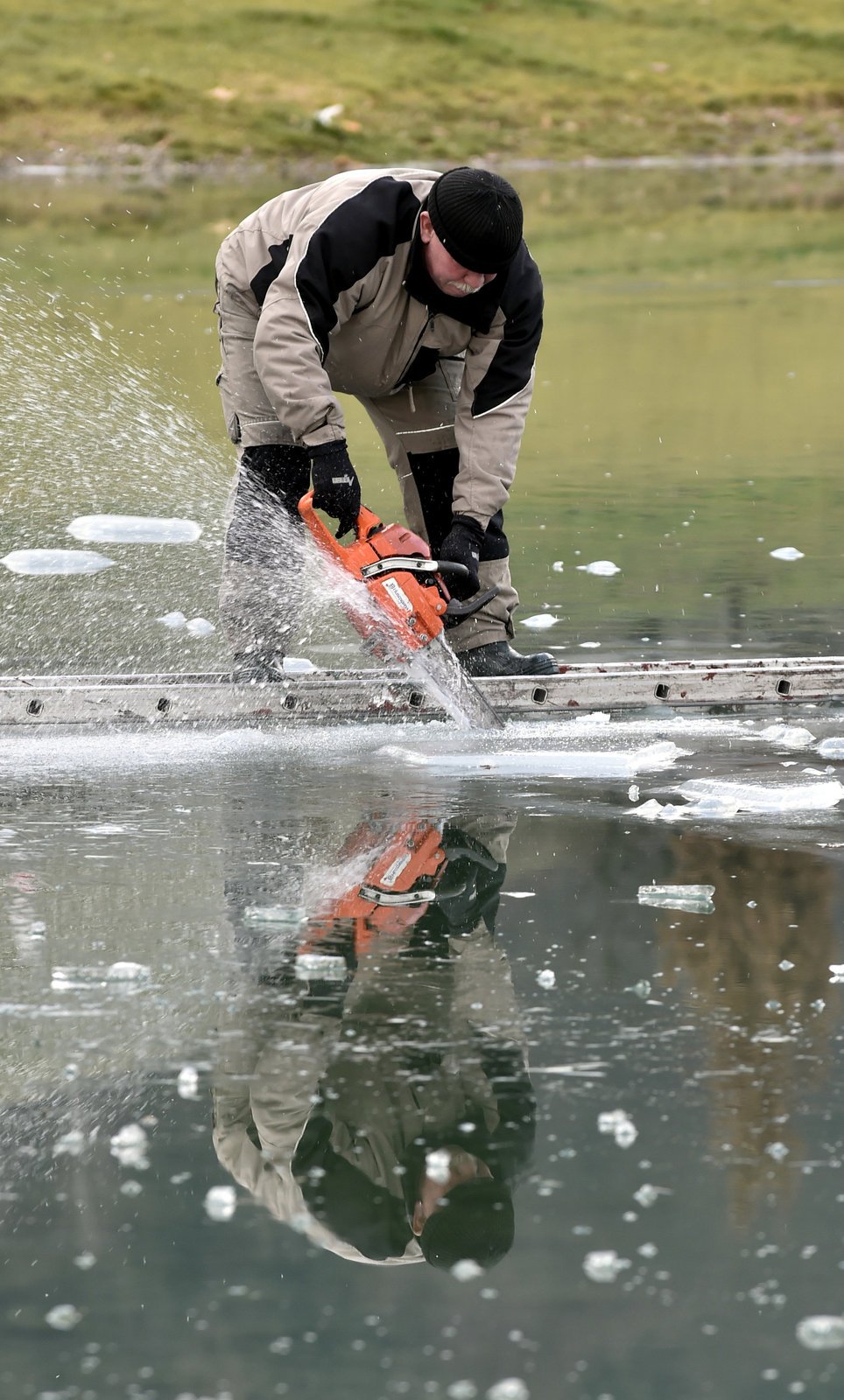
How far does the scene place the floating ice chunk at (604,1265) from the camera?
222 cm

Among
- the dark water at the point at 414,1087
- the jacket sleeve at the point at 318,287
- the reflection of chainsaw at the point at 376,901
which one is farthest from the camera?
the jacket sleeve at the point at 318,287

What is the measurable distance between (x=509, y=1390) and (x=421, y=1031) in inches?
36.0

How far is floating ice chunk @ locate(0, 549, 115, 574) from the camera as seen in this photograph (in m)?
6.65

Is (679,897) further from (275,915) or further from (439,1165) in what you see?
(439,1165)

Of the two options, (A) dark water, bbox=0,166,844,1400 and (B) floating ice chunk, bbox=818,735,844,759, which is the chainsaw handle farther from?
(B) floating ice chunk, bbox=818,735,844,759

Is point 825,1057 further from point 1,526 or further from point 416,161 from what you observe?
point 416,161

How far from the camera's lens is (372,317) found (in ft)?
15.7

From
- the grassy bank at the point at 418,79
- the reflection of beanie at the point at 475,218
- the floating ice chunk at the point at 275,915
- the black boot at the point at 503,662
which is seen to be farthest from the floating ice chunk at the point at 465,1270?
the grassy bank at the point at 418,79

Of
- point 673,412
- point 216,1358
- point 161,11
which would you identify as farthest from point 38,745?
point 161,11

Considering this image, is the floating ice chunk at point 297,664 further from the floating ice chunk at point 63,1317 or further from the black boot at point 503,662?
the floating ice chunk at point 63,1317

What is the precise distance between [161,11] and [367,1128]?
61127 millimetres

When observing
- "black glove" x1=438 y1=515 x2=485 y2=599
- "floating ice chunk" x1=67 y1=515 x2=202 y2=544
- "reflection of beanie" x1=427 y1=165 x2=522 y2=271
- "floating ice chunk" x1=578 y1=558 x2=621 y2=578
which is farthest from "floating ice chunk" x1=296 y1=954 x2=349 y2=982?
"floating ice chunk" x1=67 y1=515 x2=202 y2=544

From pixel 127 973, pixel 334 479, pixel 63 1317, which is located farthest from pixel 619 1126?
pixel 334 479

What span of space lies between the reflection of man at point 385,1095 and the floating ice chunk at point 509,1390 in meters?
0.25
